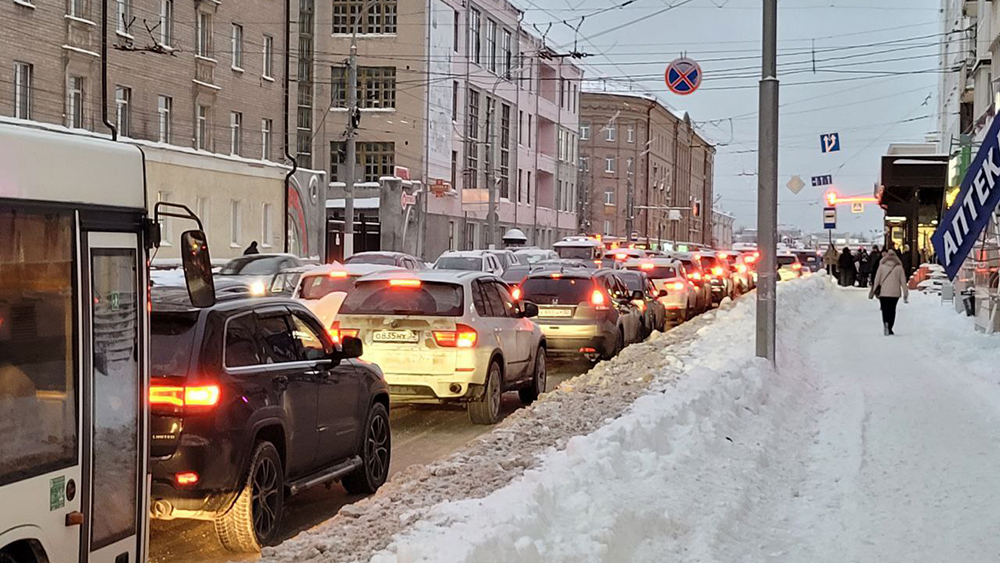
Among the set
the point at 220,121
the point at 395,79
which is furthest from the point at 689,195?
the point at 220,121

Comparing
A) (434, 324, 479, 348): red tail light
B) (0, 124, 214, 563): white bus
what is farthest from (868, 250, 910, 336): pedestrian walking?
(0, 124, 214, 563): white bus

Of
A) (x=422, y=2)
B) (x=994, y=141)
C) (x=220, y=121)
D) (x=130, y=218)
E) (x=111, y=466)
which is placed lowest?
(x=111, y=466)

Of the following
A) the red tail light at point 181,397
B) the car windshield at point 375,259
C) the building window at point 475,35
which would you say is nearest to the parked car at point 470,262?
the car windshield at point 375,259

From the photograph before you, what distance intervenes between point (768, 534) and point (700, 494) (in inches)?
23.2

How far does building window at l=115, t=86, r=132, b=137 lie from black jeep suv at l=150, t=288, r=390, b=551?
87.1 ft

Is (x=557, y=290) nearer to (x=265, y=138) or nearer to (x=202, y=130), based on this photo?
(x=202, y=130)

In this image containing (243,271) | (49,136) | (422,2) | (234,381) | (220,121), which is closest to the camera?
(49,136)

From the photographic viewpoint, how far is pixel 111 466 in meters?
5.46

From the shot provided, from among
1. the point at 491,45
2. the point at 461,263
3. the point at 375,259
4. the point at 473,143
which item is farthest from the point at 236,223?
the point at 491,45

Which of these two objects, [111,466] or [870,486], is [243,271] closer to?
[870,486]

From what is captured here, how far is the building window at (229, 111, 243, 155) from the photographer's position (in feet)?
134

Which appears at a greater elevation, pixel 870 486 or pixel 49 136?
pixel 49 136

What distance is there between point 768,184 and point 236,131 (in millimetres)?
28380

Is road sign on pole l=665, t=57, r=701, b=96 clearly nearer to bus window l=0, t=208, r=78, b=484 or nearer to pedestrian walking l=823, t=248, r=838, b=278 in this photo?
bus window l=0, t=208, r=78, b=484
